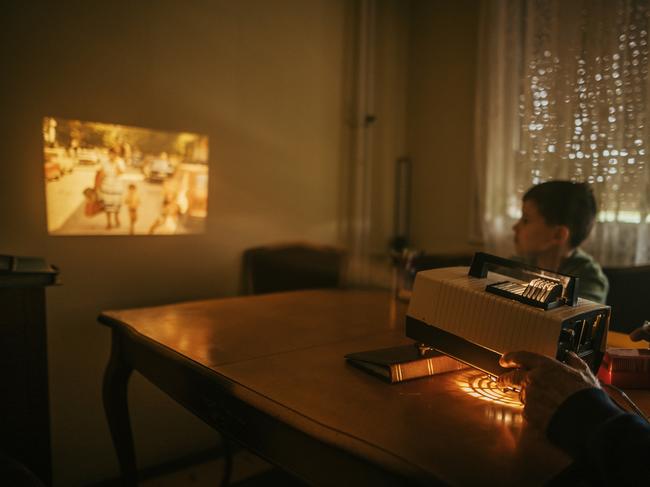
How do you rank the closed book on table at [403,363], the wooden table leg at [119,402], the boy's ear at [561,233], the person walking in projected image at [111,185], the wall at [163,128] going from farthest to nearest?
the person walking in projected image at [111,185]
the wall at [163,128]
the boy's ear at [561,233]
the wooden table leg at [119,402]
the closed book on table at [403,363]

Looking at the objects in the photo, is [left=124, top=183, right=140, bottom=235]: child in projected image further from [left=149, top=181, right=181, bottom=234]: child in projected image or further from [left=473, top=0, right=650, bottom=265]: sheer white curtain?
[left=473, top=0, right=650, bottom=265]: sheer white curtain

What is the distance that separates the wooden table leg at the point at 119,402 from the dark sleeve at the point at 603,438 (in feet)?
3.85

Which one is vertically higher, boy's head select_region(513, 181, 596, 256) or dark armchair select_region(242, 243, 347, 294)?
boy's head select_region(513, 181, 596, 256)

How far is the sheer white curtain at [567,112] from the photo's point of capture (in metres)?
1.94

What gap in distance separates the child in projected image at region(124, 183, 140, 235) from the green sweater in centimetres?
177

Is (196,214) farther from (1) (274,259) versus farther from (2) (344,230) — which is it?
(2) (344,230)

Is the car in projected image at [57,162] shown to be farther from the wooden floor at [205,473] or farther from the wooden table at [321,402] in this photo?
the wooden floor at [205,473]

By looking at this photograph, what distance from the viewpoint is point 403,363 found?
102 centimetres

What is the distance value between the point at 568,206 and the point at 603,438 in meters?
1.23

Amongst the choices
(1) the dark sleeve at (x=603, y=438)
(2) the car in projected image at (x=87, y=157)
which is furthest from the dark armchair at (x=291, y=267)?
(1) the dark sleeve at (x=603, y=438)

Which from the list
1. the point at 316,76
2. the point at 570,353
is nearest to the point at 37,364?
the point at 570,353

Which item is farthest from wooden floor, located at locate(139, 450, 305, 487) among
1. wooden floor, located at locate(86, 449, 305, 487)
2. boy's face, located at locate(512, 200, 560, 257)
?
boy's face, located at locate(512, 200, 560, 257)

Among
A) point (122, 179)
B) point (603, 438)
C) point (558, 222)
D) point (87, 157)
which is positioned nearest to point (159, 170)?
point (122, 179)

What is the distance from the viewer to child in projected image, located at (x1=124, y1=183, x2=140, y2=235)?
6.83ft
